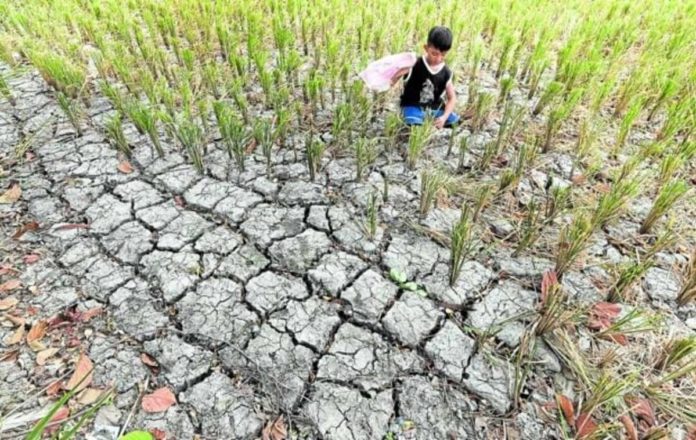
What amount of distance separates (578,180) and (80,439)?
2.39 metres

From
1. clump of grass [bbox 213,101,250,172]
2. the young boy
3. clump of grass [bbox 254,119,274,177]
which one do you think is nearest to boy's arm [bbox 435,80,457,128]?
the young boy

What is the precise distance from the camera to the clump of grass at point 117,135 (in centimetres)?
232

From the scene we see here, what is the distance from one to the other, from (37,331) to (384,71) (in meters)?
2.08

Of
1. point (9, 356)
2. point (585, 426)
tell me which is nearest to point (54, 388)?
point (9, 356)

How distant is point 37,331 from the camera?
1672 mm

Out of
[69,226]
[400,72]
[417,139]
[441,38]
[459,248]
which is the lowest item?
[69,226]

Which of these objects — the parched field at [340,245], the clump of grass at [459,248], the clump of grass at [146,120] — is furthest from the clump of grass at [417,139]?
the clump of grass at [146,120]

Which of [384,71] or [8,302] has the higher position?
[384,71]

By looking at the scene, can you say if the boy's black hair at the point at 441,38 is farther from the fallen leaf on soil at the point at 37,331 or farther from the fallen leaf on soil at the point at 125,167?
the fallen leaf on soil at the point at 37,331

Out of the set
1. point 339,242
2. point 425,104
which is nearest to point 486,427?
point 339,242

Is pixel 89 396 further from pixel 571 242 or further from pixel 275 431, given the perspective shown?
pixel 571 242

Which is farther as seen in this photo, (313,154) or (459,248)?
(313,154)

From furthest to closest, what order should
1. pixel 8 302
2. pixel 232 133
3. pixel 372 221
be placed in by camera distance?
pixel 232 133 < pixel 372 221 < pixel 8 302

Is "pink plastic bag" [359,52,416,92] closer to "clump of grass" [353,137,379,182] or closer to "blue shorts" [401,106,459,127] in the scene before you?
"blue shorts" [401,106,459,127]
